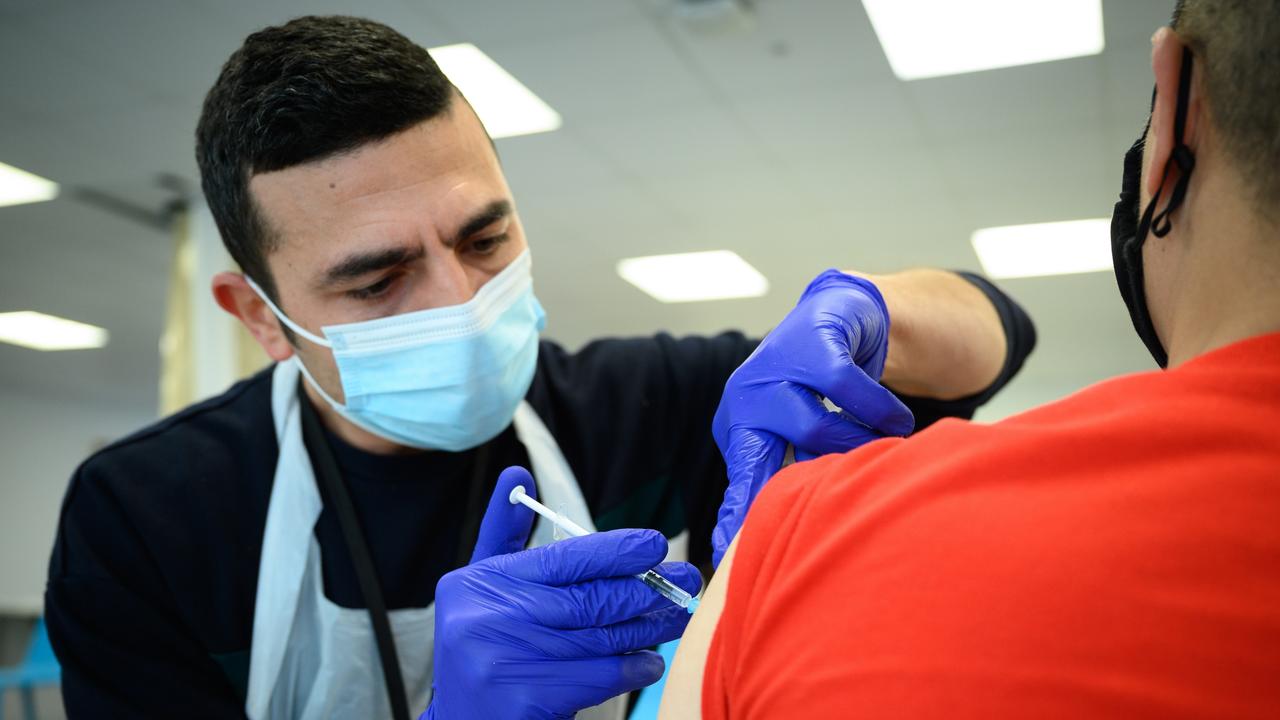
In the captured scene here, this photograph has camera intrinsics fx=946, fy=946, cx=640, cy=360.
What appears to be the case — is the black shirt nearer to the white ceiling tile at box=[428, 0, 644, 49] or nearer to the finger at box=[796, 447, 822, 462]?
the finger at box=[796, 447, 822, 462]

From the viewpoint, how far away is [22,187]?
4.69 meters

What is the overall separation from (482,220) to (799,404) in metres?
0.56

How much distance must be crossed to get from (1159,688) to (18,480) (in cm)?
1189

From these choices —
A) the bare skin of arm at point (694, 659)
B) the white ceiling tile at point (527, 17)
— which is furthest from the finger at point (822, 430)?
the white ceiling tile at point (527, 17)

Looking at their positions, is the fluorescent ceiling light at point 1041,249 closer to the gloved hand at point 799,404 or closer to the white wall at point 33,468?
the gloved hand at point 799,404

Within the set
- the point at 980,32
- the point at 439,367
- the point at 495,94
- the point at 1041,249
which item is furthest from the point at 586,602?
the point at 1041,249

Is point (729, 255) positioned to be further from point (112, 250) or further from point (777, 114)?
point (112, 250)

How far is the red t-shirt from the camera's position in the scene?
49cm

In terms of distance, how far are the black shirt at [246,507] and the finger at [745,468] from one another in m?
0.43

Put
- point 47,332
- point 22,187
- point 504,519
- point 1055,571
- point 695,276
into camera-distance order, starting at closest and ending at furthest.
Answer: point 1055,571 < point 504,519 < point 22,187 < point 695,276 < point 47,332

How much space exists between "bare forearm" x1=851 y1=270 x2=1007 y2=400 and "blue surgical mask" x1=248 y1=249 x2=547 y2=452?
51 centimetres

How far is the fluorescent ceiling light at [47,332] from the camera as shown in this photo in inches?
289

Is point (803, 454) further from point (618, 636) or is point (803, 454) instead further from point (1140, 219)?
point (1140, 219)

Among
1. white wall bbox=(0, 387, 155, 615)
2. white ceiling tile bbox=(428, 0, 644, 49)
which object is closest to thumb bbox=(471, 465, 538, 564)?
white ceiling tile bbox=(428, 0, 644, 49)
